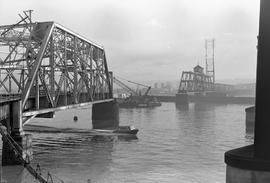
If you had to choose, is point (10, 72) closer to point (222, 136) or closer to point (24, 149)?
point (24, 149)

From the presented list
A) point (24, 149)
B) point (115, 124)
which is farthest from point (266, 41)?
point (115, 124)

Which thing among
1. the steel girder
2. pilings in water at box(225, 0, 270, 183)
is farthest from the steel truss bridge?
pilings in water at box(225, 0, 270, 183)

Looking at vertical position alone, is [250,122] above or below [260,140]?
below

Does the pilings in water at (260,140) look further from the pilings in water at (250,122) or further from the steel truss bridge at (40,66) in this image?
the pilings in water at (250,122)

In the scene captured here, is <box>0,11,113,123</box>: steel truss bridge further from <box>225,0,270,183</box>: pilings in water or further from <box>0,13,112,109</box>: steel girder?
<box>225,0,270,183</box>: pilings in water

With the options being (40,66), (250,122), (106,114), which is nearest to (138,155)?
(40,66)

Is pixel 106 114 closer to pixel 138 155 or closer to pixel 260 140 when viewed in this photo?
pixel 138 155

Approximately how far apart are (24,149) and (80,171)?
23.8 feet

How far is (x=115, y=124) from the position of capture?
109312 millimetres

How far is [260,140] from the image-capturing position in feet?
66.8

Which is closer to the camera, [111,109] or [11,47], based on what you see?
[11,47]

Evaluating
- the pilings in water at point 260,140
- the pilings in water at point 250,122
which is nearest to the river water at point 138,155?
the pilings in water at point 250,122

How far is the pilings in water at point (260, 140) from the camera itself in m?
19.2

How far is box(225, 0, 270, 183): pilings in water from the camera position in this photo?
19172mm
